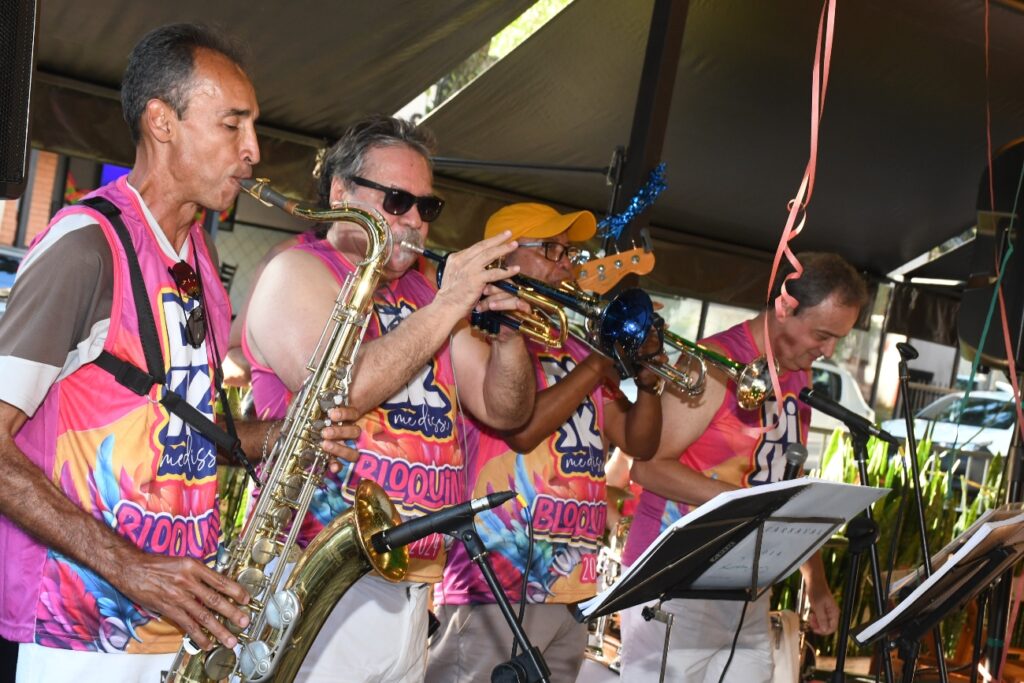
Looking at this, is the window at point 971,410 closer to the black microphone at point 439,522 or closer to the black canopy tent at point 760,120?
the black canopy tent at point 760,120

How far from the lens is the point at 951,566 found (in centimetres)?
267

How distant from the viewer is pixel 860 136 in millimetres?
7414

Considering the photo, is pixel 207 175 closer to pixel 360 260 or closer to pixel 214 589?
pixel 360 260

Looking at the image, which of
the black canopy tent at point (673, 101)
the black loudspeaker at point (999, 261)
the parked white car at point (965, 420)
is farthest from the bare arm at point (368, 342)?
the parked white car at point (965, 420)

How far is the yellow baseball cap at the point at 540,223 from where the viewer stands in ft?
10.7

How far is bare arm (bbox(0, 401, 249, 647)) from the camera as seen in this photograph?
72.3 inches

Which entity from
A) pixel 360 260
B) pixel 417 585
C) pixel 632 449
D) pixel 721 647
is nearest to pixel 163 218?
pixel 360 260

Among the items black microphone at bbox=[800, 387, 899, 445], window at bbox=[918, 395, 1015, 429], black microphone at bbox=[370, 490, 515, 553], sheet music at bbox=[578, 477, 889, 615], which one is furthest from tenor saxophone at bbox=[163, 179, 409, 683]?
window at bbox=[918, 395, 1015, 429]

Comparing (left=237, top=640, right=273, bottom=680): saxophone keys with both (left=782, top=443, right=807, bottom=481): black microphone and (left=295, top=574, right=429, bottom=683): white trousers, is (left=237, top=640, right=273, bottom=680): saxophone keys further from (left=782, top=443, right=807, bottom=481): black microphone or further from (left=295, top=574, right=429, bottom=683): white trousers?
(left=782, top=443, right=807, bottom=481): black microphone

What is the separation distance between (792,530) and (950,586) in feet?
1.45

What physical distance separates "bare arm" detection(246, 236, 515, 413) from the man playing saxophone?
138 cm

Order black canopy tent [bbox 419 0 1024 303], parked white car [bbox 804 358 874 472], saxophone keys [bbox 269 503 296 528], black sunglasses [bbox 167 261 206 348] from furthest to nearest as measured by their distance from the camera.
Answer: parked white car [bbox 804 358 874 472]
black canopy tent [bbox 419 0 1024 303]
saxophone keys [bbox 269 503 296 528]
black sunglasses [bbox 167 261 206 348]

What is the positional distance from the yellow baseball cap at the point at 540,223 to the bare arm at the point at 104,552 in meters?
1.60

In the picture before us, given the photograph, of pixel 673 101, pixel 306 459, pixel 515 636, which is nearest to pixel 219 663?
pixel 306 459
